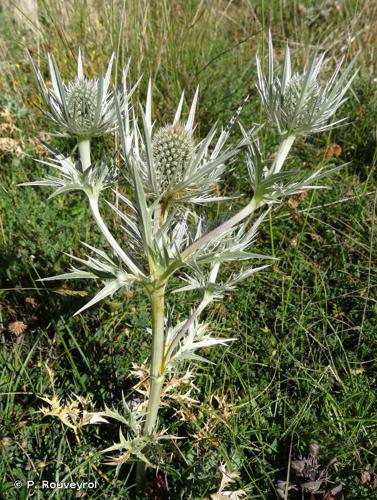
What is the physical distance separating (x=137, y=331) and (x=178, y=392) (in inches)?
11.7

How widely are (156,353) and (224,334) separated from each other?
0.60 metres

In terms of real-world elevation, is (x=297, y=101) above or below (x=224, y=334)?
above

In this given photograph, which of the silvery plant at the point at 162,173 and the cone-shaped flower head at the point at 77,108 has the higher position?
the cone-shaped flower head at the point at 77,108

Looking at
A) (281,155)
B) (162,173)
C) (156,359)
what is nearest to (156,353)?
(156,359)

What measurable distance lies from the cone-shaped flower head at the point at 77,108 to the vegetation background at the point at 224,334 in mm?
303

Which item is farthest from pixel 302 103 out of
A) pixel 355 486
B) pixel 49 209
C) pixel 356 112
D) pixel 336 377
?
pixel 356 112

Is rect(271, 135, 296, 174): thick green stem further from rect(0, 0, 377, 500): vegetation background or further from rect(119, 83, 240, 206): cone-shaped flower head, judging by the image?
rect(0, 0, 377, 500): vegetation background

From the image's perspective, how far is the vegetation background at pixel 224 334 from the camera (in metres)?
1.37

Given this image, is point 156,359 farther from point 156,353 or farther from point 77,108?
point 77,108

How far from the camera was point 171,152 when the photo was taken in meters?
1.17

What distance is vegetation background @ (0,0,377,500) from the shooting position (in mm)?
1373

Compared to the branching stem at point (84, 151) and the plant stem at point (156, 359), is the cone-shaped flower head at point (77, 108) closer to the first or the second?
the branching stem at point (84, 151)

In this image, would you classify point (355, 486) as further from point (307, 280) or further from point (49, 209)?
point (49, 209)

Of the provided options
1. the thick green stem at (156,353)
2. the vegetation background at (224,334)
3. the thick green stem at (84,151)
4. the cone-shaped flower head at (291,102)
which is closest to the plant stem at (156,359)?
the thick green stem at (156,353)
